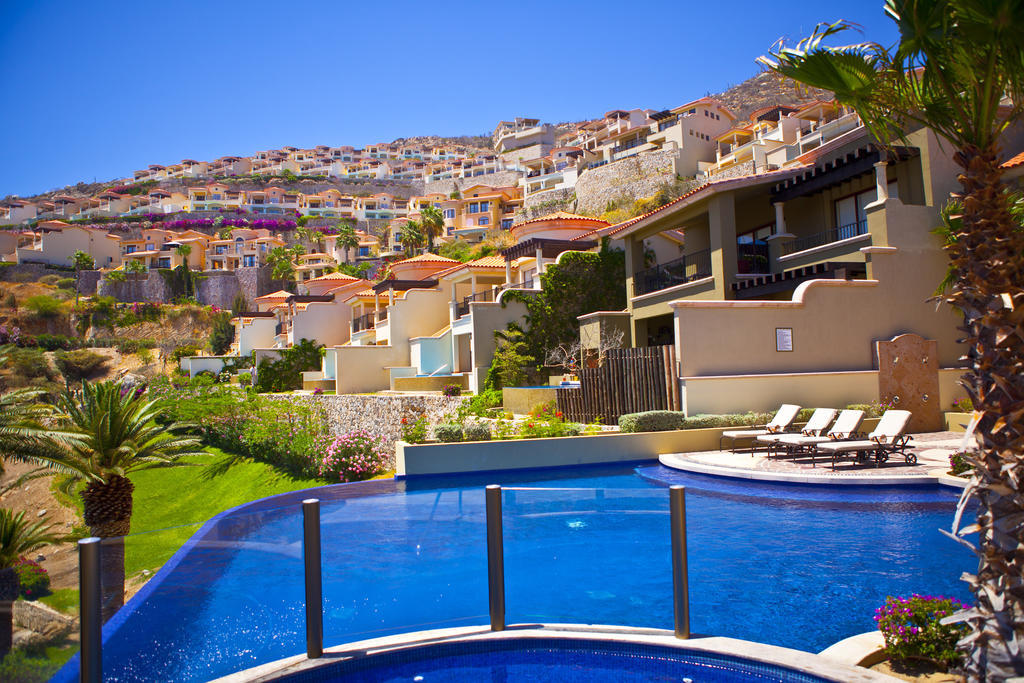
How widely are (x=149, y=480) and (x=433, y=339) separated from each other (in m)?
13.6

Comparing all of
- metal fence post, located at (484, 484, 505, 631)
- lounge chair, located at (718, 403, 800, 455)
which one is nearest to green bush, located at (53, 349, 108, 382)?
lounge chair, located at (718, 403, 800, 455)

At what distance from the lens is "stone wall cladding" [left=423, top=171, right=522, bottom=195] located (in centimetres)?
11750

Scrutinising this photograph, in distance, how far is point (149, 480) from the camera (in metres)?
26.4

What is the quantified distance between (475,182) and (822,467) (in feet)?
378

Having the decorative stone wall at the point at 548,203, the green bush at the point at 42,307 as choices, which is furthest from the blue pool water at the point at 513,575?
the green bush at the point at 42,307

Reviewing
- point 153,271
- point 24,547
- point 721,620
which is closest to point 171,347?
point 153,271

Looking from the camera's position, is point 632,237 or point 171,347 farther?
point 171,347

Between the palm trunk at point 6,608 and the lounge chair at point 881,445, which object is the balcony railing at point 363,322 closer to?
the lounge chair at point 881,445

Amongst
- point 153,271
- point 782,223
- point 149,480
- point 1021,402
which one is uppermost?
point 153,271

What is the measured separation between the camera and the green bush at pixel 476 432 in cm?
1501

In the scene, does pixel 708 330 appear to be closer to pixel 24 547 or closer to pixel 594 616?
pixel 594 616

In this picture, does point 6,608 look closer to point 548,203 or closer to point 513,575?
point 513,575

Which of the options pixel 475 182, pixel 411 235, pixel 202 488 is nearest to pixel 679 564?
pixel 202 488

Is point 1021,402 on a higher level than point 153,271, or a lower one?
lower
